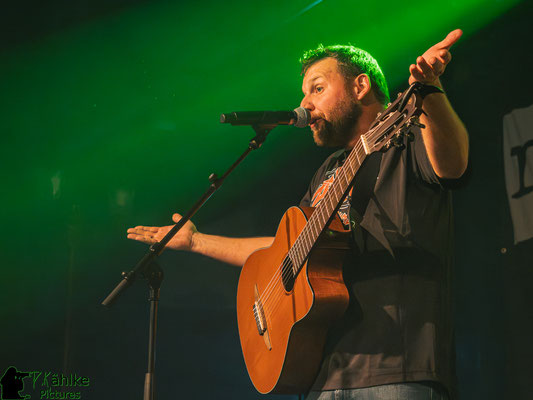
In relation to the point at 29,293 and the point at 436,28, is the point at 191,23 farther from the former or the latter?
the point at 29,293

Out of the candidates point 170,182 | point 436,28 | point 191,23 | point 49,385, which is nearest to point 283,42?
point 191,23

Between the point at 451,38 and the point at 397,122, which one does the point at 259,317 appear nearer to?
the point at 397,122

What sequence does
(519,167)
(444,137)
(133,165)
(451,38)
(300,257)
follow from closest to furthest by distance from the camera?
(451,38) < (444,137) < (300,257) < (519,167) < (133,165)

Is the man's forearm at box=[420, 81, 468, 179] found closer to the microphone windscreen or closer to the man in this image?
the man

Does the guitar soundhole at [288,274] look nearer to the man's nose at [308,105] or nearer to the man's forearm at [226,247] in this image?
the man's forearm at [226,247]

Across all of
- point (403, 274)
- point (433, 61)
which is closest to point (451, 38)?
point (433, 61)

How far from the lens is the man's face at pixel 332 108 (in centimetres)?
213

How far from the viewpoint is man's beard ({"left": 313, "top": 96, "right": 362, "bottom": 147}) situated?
83.9 inches

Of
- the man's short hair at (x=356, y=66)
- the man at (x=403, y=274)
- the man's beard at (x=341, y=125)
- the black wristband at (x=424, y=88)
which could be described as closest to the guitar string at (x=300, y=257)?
the man at (x=403, y=274)

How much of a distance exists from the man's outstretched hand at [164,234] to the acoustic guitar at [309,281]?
599 mm

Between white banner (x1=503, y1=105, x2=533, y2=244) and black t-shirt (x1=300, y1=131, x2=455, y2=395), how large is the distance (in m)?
0.85

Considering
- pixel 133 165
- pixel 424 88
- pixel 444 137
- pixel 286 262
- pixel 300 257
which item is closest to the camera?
pixel 424 88

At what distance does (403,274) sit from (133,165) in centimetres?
241

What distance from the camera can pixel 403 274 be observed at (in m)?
1.58
